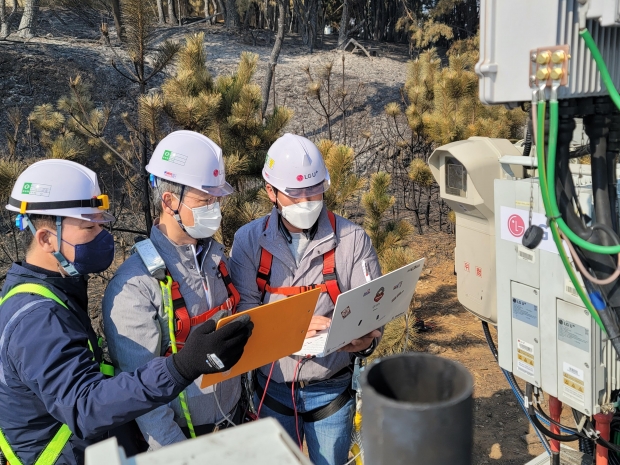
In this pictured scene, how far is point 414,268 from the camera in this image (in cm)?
245

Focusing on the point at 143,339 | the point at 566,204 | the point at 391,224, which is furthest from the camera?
the point at 391,224

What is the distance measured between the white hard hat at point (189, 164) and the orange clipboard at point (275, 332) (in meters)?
0.57

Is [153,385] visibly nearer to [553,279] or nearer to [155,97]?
[553,279]

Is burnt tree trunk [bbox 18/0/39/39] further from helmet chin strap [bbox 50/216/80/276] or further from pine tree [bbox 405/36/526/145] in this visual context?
helmet chin strap [bbox 50/216/80/276]

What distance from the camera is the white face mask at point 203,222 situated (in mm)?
2123

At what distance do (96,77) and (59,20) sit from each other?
7.33m

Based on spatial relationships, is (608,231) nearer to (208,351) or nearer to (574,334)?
(574,334)

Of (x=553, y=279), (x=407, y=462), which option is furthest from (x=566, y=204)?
(x=407, y=462)

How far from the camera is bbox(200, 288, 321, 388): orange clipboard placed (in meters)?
1.86

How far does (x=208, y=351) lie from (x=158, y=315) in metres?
0.38

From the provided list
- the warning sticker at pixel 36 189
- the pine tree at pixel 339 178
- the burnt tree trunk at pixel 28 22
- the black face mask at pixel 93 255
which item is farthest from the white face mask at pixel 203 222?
the burnt tree trunk at pixel 28 22

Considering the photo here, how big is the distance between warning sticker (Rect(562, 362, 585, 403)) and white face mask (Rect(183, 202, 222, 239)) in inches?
55.7

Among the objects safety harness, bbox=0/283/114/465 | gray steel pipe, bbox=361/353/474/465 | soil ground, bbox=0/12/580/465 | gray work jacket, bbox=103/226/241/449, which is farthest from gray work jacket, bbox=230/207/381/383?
soil ground, bbox=0/12/580/465

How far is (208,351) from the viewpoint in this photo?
164 centimetres
